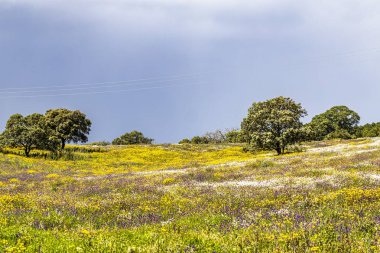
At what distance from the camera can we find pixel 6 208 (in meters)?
12.1

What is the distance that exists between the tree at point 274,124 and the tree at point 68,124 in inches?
1619

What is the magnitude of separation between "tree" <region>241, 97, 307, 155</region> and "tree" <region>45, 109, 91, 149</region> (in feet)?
135

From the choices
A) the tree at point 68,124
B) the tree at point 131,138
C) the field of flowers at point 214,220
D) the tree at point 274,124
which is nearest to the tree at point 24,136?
the tree at point 68,124

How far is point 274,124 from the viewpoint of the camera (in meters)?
49.0

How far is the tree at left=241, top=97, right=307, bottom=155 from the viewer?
157 feet

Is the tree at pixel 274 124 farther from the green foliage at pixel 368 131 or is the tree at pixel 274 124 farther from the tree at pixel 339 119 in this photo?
the tree at pixel 339 119

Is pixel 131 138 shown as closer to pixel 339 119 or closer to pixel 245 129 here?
pixel 339 119

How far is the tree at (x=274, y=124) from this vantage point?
48.0 meters

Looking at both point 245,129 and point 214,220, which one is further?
point 245,129

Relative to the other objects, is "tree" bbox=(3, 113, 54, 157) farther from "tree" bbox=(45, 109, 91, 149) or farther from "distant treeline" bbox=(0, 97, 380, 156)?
"tree" bbox=(45, 109, 91, 149)

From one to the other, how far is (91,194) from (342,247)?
14.0 meters

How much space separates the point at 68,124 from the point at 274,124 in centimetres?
4623

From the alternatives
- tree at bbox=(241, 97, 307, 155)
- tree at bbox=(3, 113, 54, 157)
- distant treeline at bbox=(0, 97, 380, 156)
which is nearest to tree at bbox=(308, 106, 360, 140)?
distant treeline at bbox=(0, 97, 380, 156)

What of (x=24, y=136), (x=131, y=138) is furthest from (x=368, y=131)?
(x=24, y=136)
